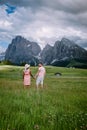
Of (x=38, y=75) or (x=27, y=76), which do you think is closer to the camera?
(x=38, y=75)

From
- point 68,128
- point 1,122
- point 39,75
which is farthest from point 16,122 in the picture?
point 39,75

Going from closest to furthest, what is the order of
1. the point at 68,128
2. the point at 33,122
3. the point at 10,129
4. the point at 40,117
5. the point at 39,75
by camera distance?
1. the point at 10,129
2. the point at 68,128
3. the point at 33,122
4. the point at 40,117
5. the point at 39,75

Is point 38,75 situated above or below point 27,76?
above

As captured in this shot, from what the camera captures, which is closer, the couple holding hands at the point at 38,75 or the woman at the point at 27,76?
the couple holding hands at the point at 38,75

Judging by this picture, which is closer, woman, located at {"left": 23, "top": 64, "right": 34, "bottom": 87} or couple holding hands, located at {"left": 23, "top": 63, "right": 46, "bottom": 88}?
couple holding hands, located at {"left": 23, "top": 63, "right": 46, "bottom": 88}

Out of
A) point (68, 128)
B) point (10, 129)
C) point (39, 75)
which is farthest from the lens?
point (39, 75)

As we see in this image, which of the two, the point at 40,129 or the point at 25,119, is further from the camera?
the point at 25,119

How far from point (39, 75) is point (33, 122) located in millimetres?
17671

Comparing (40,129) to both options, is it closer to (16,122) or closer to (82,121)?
(16,122)

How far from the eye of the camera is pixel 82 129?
21.8 feet

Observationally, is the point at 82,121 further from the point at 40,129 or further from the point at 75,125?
the point at 40,129

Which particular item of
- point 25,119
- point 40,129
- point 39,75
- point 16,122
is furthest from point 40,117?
point 39,75

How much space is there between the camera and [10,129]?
6.42 m

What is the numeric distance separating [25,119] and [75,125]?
1518mm
